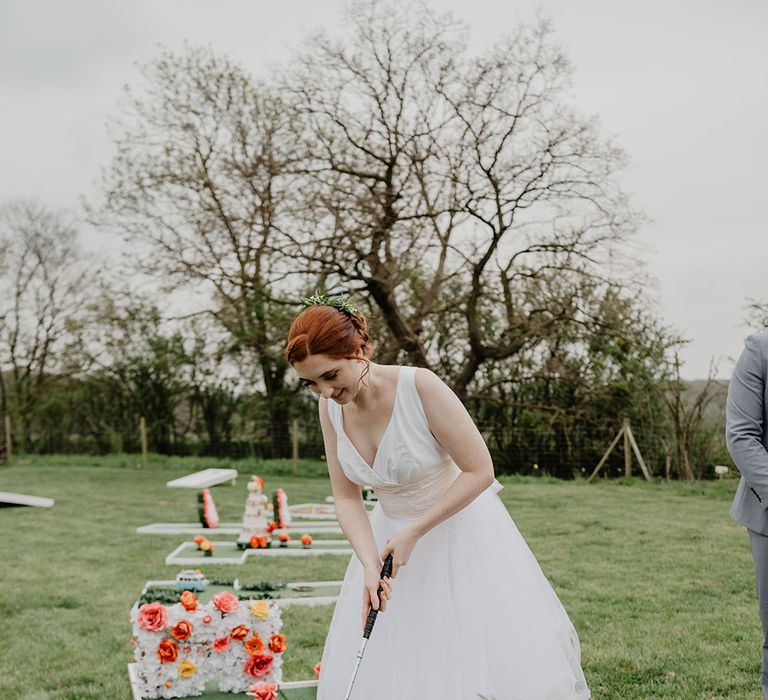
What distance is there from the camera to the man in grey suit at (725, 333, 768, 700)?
3180 millimetres

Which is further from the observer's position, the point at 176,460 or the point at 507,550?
the point at 176,460

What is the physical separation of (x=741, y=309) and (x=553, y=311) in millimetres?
3103

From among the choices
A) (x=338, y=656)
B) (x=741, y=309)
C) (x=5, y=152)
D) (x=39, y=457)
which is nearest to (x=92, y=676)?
(x=338, y=656)

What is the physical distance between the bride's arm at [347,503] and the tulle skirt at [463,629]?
10cm

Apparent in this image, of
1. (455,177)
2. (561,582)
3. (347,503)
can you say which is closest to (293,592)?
(561,582)

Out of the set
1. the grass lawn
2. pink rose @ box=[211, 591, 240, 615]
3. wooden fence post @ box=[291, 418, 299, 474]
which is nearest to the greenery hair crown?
pink rose @ box=[211, 591, 240, 615]

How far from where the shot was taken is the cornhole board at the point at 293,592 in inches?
236

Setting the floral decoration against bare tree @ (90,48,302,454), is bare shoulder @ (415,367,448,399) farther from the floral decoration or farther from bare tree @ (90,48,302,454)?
bare tree @ (90,48,302,454)

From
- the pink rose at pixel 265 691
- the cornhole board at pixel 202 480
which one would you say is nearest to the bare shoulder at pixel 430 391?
the pink rose at pixel 265 691

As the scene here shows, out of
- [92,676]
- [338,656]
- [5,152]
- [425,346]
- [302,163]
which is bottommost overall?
[92,676]

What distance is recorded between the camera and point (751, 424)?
3.22 metres

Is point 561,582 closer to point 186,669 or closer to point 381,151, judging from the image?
point 186,669

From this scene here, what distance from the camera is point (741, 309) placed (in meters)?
12.4

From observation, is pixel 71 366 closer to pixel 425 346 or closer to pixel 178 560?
pixel 425 346
